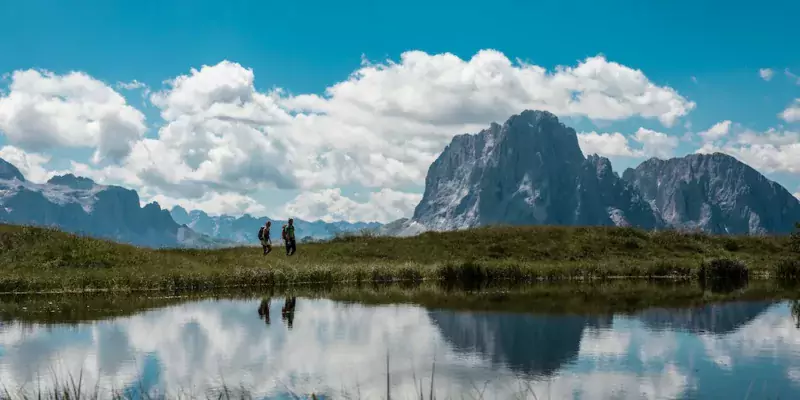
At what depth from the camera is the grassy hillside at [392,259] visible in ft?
183

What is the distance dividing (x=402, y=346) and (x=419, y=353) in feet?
5.58

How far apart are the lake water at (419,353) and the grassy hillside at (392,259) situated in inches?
662

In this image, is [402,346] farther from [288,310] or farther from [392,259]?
[392,259]

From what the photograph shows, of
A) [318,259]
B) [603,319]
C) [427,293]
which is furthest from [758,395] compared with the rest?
[318,259]

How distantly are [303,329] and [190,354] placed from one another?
22.5 ft

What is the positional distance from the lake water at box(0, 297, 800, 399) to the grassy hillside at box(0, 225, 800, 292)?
662 inches

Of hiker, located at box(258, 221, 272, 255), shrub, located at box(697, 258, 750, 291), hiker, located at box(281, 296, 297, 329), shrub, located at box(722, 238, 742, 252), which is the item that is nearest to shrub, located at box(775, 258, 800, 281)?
shrub, located at box(697, 258, 750, 291)

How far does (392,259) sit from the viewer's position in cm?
7144

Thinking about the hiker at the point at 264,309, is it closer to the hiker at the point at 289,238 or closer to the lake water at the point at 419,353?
the lake water at the point at 419,353

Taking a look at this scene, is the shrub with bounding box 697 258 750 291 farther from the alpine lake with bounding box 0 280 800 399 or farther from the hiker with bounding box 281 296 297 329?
the hiker with bounding box 281 296 297 329

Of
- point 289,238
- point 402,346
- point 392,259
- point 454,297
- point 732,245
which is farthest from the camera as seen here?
point 732,245

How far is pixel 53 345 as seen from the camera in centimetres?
2941

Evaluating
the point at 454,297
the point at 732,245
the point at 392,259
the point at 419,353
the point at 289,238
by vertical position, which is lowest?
the point at 419,353

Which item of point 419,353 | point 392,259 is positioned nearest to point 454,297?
point 419,353
